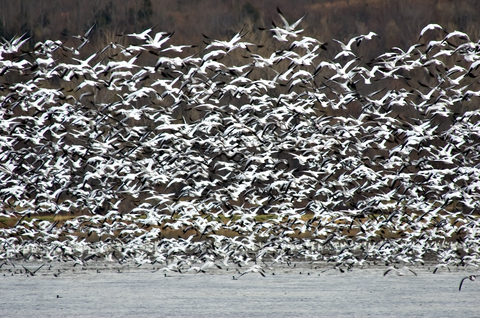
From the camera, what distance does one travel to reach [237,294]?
2470 centimetres

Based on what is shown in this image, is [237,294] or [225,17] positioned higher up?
[225,17]

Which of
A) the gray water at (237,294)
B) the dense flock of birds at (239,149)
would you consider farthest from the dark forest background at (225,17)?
the gray water at (237,294)

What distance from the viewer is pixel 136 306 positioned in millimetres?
22578

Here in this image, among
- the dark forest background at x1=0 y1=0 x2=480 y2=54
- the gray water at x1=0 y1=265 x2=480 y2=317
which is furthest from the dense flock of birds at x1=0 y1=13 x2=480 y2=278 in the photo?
the dark forest background at x1=0 y1=0 x2=480 y2=54

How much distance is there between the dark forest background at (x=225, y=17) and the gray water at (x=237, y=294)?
135ft

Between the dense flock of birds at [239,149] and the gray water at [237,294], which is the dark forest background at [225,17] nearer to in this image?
the dense flock of birds at [239,149]

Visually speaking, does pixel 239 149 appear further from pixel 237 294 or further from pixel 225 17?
pixel 225 17

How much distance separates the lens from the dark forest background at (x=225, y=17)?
233 ft

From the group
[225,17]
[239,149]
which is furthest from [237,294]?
[225,17]

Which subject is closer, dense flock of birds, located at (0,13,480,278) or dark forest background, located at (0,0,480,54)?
dense flock of birds, located at (0,13,480,278)

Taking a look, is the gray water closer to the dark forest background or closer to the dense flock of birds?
the dense flock of birds

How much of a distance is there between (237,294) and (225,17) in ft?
190

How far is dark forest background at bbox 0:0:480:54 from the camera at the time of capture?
7106cm

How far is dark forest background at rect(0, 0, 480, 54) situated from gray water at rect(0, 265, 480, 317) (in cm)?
4113
